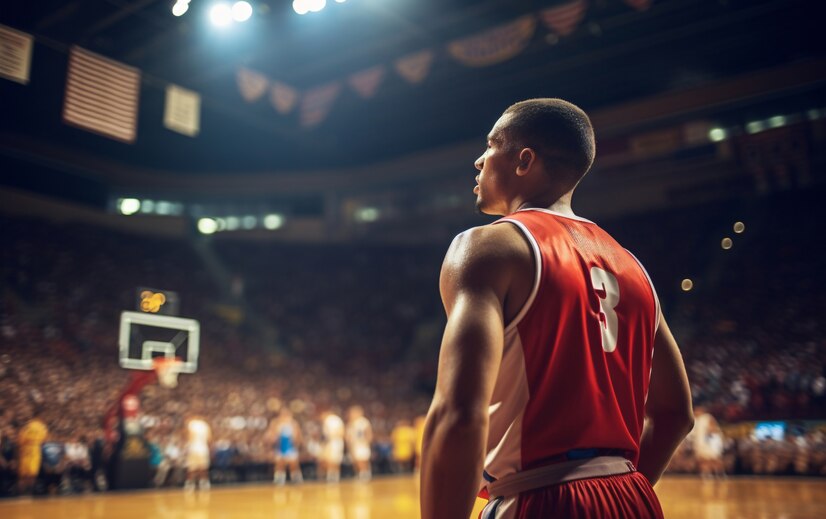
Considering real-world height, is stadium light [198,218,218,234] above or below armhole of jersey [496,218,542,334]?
above

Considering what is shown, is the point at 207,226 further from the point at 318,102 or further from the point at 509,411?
the point at 509,411

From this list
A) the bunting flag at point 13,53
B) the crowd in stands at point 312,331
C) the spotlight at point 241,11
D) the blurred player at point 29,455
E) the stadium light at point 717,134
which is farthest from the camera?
the stadium light at point 717,134

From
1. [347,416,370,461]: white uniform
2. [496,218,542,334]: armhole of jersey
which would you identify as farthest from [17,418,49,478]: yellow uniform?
[496,218,542,334]: armhole of jersey

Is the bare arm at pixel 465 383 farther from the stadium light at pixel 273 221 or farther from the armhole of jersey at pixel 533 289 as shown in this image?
the stadium light at pixel 273 221

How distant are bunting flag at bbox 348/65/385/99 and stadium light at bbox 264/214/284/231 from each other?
29.2 ft

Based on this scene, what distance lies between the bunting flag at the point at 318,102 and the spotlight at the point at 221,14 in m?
4.18

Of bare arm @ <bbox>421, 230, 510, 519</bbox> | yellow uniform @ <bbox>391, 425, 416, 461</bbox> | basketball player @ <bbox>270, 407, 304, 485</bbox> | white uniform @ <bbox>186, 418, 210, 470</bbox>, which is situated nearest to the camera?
bare arm @ <bbox>421, 230, 510, 519</bbox>

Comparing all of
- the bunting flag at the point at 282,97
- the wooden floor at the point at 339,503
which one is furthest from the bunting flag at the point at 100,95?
the wooden floor at the point at 339,503

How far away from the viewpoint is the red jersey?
4.22ft

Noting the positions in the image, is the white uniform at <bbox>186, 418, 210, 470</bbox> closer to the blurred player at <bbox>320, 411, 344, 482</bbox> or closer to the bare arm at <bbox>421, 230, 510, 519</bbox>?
the blurred player at <bbox>320, 411, 344, 482</bbox>

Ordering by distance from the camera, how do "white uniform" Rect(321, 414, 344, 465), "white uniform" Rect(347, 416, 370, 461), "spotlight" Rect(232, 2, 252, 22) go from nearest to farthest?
1. "spotlight" Rect(232, 2, 252, 22)
2. "white uniform" Rect(321, 414, 344, 465)
3. "white uniform" Rect(347, 416, 370, 461)

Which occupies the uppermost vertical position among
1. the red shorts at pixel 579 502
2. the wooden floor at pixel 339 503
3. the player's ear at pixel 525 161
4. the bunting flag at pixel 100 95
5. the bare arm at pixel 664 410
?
the bunting flag at pixel 100 95

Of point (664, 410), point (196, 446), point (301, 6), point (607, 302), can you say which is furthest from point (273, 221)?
→ point (607, 302)

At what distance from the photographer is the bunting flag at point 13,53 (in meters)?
9.04
